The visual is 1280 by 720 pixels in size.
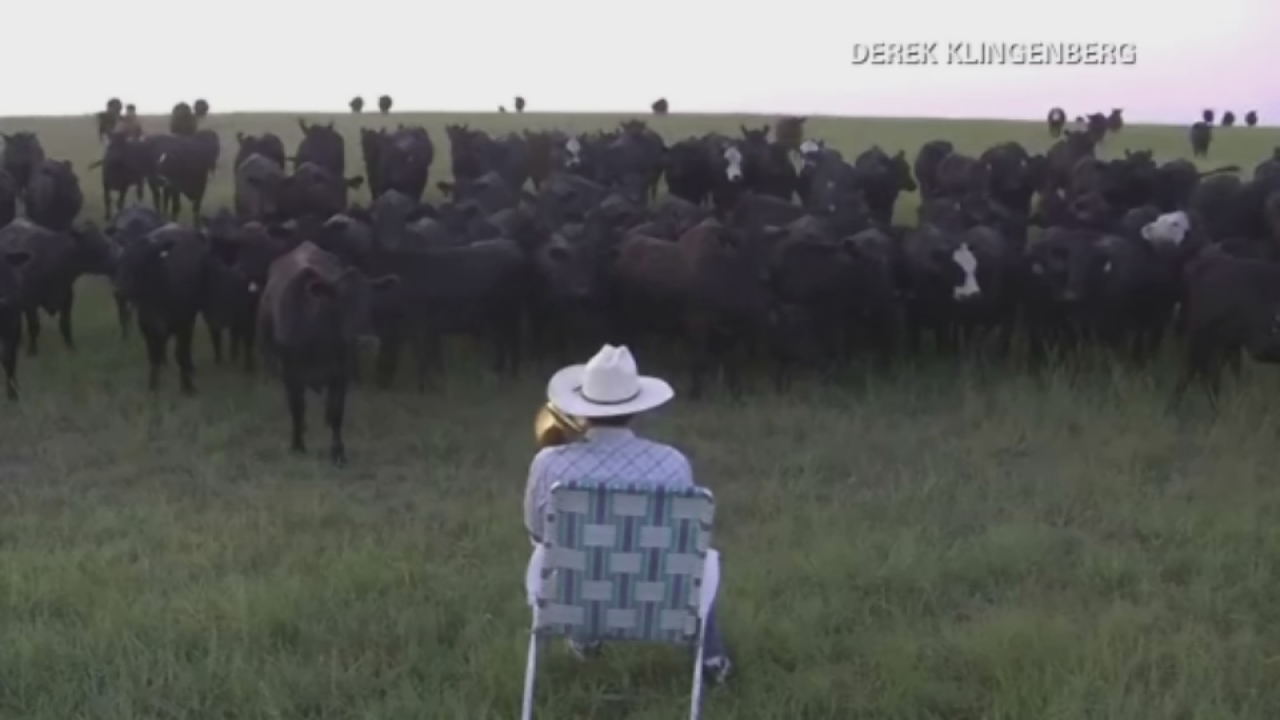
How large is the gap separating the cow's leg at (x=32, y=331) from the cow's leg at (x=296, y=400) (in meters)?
3.91

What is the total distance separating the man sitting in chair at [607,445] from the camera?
19.6 ft

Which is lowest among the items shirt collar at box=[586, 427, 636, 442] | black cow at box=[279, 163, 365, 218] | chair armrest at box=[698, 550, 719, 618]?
chair armrest at box=[698, 550, 719, 618]

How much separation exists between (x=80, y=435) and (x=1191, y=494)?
7278 mm

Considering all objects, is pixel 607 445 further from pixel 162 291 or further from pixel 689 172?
pixel 689 172

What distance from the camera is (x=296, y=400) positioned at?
1096cm

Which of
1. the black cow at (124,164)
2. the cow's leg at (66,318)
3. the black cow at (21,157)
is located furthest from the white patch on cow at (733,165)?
the cow's leg at (66,318)

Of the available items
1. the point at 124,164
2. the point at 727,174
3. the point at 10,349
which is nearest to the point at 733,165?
the point at 727,174

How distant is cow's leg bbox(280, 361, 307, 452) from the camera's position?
10961mm

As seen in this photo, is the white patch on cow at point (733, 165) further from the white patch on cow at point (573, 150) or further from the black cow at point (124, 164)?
the black cow at point (124, 164)

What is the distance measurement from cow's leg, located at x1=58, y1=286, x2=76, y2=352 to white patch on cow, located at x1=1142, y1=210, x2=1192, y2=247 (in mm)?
9244

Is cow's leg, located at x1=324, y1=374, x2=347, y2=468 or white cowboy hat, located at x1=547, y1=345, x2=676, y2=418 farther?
cow's leg, located at x1=324, y1=374, x2=347, y2=468

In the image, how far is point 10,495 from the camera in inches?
381

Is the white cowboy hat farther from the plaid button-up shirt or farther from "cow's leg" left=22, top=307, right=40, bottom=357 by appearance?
"cow's leg" left=22, top=307, right=40, bottom=357

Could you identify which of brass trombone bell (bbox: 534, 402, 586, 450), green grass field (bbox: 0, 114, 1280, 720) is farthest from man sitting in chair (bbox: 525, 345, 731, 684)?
green grass field (bbox: 0, 114, 1280, 720)
